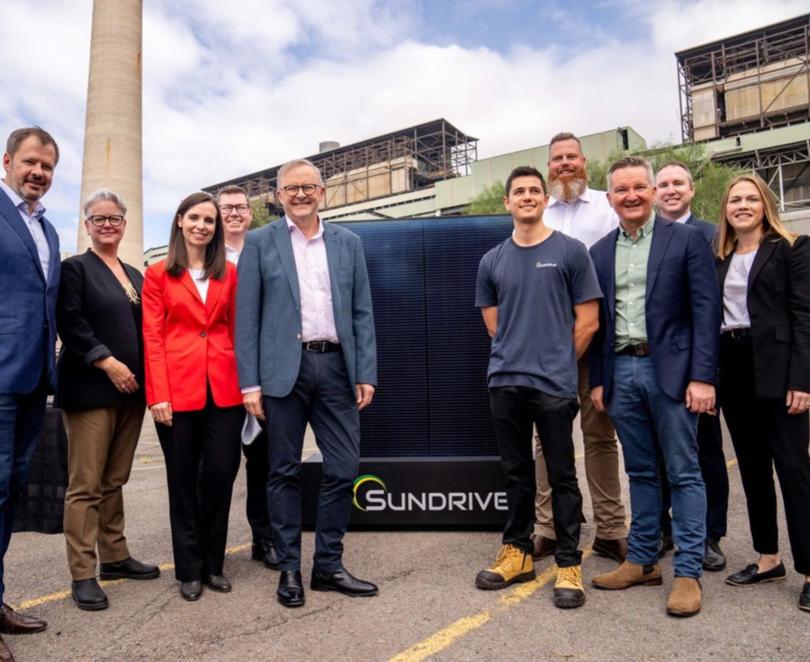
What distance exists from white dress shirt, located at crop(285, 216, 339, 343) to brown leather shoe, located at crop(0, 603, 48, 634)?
1798mm

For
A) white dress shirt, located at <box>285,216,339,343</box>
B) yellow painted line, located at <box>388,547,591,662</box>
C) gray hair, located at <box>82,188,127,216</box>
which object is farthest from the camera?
gray hair, located at <box>82,188,127,216</box>

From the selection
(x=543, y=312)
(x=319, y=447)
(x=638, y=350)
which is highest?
(x=543, y=312)

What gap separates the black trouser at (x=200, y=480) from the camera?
3.28 meters

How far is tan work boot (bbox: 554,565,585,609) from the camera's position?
298cm

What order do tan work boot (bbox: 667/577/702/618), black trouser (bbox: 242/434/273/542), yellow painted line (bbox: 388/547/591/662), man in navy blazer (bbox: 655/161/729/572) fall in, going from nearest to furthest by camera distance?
yellow painted line (bbox: 388/547/591/662)
tan work boot (bbox: 667/577/702/618)
man in navy blazer (bbox: 655/161/729/572)
black trouser (bbox: 242/434/273/542)

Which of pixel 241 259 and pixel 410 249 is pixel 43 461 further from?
pixel 410 249

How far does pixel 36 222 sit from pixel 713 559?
402 cm

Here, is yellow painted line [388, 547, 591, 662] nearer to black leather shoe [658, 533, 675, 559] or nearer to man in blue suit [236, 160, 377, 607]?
man in blue suit [236, 160, 377, 607]

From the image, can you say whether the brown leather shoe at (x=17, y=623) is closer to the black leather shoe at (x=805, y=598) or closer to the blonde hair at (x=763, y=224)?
the black leather shoe at (x=805, y=598)

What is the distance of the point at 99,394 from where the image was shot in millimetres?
3268

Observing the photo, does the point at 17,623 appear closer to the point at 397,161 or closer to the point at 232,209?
the point at 232,209

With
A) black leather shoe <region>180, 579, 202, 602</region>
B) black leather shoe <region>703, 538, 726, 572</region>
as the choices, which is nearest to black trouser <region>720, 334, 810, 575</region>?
black leather shoe <region>703, 538, 726, 572</region>

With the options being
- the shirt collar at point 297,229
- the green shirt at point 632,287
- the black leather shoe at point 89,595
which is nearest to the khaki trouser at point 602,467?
the green shirt at point 632,287

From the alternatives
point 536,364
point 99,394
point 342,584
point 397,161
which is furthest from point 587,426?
point 397,161
